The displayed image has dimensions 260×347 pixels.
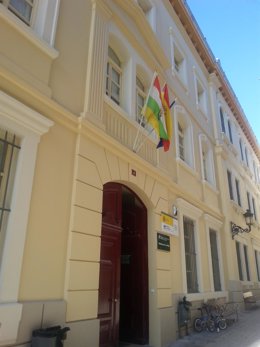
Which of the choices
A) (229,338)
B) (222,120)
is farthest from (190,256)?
(222,120)

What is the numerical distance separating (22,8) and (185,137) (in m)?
7.49

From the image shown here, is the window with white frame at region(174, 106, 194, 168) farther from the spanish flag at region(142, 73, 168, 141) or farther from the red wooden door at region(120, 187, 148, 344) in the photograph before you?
the red wooden door at region(120, 187, 148, 344)

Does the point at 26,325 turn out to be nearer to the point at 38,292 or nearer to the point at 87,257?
the point at 38,292

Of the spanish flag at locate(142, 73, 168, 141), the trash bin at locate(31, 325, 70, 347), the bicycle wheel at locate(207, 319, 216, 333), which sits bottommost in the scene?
the bicycle wheel at locate(207, 319, 216, 333)

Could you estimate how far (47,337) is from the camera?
12.6 ft

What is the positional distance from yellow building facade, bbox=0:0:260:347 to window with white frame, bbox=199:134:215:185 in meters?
0.78

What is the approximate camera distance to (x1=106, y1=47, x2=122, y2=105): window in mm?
7599

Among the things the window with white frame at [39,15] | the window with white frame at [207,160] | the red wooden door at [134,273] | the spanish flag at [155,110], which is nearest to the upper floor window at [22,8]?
the window with white frame at [39,15]

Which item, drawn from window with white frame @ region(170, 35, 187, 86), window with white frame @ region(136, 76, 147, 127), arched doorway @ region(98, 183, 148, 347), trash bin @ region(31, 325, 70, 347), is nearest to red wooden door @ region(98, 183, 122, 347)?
arched doorway @ region(98, 183, 148, 347)

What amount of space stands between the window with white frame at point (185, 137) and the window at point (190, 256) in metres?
2.31

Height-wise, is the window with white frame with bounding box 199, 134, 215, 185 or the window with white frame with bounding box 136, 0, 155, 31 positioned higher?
the window with white frame with bounding box 136, 0, 155, 31

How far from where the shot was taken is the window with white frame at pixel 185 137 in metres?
11.2

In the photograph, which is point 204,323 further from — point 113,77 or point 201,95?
point 201,95

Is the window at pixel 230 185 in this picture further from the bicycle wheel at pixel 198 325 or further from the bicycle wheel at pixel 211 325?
the bicycle wheel at pixel 198 325
